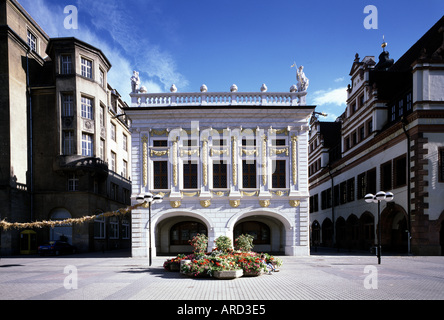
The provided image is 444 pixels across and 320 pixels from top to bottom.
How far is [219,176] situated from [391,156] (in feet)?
47.9

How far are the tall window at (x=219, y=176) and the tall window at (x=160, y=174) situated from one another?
3837 mm

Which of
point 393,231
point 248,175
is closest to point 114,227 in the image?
point 248,175

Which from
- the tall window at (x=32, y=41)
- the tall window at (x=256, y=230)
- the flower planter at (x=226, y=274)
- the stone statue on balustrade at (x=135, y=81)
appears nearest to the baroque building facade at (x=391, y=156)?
the tall window at (x=256, y=230)

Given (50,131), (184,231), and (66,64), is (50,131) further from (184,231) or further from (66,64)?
(184,231)

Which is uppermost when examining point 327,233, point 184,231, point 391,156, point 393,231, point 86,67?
point 86,67

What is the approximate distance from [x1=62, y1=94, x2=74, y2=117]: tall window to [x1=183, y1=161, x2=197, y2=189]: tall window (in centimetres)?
1461

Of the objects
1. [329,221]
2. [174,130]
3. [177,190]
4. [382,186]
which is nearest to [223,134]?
[174,130]

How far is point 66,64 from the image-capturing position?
3531 cm

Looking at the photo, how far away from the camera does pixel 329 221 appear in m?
45.2

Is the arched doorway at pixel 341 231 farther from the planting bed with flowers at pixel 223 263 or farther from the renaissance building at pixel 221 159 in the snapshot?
the planting bed with flowers at pixel 223 263

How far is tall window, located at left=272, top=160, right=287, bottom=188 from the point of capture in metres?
28.1

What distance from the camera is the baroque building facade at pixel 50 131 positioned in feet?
108

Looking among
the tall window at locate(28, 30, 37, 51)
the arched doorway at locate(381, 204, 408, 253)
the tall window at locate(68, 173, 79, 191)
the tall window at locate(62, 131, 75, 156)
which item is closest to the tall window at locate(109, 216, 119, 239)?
the tall window at locate(68, 173, 79, 191)
